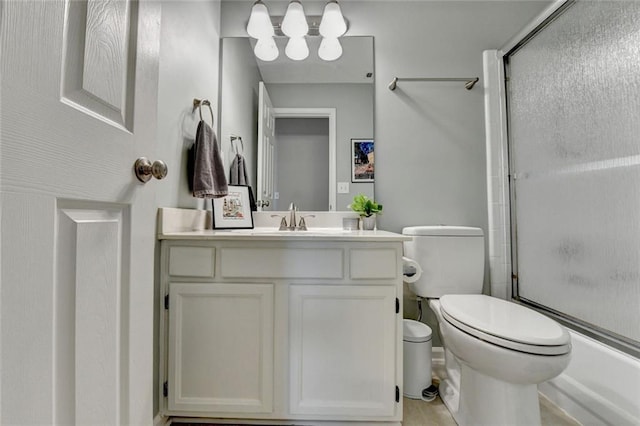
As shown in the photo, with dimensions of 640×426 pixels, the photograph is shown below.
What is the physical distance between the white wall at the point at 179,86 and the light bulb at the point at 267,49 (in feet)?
0.97

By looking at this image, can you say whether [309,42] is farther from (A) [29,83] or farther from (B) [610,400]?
(B) [610,400]

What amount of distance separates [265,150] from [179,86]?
599 mm

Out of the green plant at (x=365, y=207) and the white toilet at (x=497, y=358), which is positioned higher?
the green plant at (x=365, y=207)

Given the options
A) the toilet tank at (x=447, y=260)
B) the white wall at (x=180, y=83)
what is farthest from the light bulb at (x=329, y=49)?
the toilet tank at (x=447, y=260)

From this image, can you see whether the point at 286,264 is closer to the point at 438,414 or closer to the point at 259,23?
the point at 438,414

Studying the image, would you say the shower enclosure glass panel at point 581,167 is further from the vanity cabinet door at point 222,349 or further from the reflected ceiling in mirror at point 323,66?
the vanity cabinet door at point 222,349

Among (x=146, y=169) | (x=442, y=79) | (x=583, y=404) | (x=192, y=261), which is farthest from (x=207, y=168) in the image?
(x=583, y=404)

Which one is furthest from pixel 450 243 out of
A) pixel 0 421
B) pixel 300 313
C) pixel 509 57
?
pixel 0 421

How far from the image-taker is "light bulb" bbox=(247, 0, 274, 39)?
1.72 meters

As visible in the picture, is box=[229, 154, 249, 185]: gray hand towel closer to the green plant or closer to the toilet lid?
the green plant

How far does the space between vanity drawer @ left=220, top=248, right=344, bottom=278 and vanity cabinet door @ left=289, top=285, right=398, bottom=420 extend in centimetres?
7

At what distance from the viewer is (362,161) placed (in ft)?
5.86

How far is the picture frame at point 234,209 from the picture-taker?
152cm

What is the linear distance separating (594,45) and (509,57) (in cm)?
55
